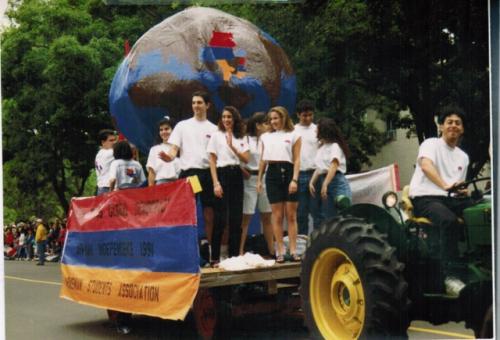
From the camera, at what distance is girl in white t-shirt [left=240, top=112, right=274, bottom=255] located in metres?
7.12

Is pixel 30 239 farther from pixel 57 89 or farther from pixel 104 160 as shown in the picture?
pixel 57 89

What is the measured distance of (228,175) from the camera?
7.08 metres

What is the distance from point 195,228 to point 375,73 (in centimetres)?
224

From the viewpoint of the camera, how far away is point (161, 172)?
285 inches

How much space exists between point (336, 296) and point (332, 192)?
1.21 metres

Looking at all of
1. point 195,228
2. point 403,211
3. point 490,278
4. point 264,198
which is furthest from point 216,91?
point 490,278

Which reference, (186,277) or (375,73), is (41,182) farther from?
(375,73)

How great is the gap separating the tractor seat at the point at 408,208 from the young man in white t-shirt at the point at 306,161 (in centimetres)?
91

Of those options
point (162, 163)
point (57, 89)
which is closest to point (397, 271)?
point (162, 163)

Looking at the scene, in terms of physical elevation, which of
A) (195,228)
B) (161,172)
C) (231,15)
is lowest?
(195,228)

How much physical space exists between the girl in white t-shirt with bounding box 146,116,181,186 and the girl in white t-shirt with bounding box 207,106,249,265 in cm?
37

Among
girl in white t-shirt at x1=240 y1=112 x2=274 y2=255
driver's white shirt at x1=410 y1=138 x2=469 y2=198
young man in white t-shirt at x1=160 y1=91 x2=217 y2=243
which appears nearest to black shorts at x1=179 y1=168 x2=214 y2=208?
young man in white t-shirt at x1=160 y1=91 x2=217 y2=243

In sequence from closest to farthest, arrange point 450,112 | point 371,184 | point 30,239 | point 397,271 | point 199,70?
point 397,271 < point 450,112 < point 371,184 < point 199,70 < point 30,239

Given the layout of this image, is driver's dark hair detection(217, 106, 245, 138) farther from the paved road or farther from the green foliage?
the paved road
